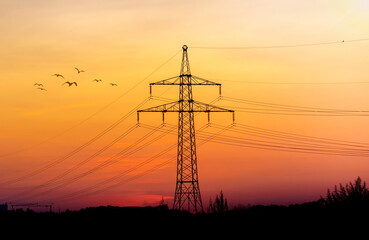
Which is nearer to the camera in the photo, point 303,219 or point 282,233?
point 282,233

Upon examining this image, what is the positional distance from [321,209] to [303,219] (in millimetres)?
7231

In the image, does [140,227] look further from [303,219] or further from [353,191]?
[353,191]

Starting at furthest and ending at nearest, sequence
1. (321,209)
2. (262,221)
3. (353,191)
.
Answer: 1. (353,191)
2. (321,209)
3. (262,221)

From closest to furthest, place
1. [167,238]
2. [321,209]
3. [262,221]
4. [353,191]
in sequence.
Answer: [167,238] → [262,221] → [321,209] → [353,191]

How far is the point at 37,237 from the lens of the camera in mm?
83750

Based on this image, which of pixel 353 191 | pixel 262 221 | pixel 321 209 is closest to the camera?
pixel 262 221

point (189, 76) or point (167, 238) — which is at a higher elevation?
point (189, 76)

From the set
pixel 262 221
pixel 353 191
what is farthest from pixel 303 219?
pixel 353 191

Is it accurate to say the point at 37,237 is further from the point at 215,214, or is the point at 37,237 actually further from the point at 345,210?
the point at 345,210

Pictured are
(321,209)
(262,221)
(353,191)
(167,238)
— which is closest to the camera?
(167,238)

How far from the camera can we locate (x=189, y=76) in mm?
91562

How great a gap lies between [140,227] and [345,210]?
32510 mm

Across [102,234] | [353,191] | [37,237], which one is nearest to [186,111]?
[102,234]

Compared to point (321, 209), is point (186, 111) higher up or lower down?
higher up
